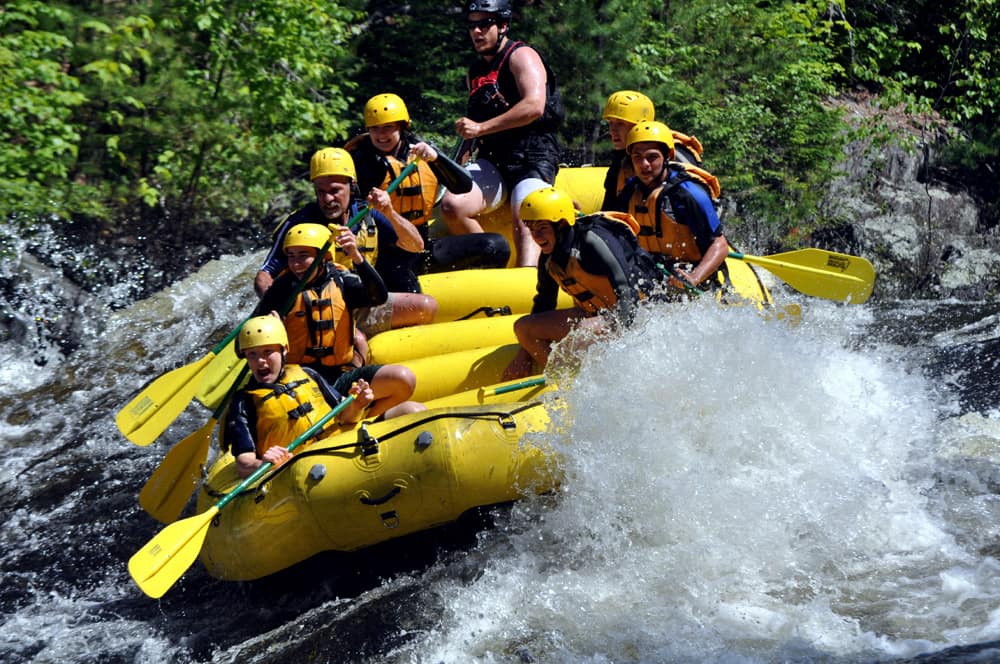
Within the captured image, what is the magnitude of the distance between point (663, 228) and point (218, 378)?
2407 mm

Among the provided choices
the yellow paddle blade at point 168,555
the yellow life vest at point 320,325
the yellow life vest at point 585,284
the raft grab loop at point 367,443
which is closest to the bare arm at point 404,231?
the yellow life vest at point 320,325

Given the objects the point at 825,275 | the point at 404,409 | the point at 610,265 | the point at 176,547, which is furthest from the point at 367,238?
the point at 825,275

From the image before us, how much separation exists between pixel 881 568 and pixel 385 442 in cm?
208

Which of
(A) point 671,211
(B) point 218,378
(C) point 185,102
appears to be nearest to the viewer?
(A) point 671,211

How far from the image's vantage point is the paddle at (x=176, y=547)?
4812 millimetres

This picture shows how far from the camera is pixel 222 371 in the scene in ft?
19.8

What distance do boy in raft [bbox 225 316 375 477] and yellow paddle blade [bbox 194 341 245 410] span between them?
2.07 ft

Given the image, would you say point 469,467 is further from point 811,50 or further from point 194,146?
point 811,50

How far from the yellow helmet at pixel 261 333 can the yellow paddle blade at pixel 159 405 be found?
98 centimetres

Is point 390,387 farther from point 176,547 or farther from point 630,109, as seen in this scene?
point 630,109

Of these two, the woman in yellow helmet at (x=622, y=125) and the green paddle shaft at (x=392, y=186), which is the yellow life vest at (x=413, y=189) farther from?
the woman in yellow helmet at (x=622, y=125)

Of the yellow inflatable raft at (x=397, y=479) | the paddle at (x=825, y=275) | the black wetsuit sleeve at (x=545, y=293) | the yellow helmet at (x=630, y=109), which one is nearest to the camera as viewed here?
the yellow inflatable raft at (x=397, y=479)

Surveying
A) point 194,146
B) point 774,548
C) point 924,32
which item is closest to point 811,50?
point 924,32

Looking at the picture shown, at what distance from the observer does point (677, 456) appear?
503cm
